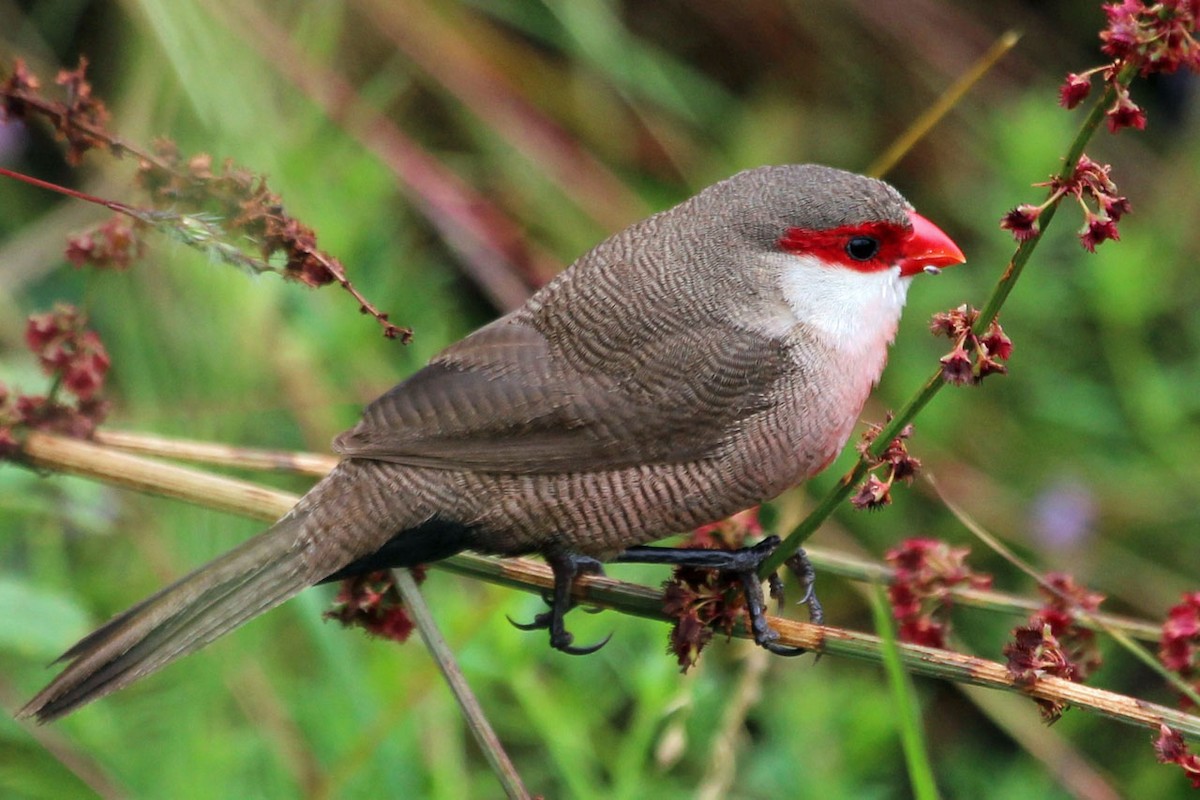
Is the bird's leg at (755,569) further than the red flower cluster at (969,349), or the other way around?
the bird's leg at (755,569)

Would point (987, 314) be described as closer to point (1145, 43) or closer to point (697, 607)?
point (1145, 43)

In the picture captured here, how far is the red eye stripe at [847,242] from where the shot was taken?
2852 millimetres

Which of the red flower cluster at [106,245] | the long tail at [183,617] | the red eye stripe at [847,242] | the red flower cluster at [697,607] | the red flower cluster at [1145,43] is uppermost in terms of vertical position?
the red flower cluster at [1145,43]

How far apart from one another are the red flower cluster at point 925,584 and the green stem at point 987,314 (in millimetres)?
449

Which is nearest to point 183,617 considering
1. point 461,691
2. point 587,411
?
point 461,691

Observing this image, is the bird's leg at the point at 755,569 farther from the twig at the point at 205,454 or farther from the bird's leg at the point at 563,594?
the twig at the point at 205,454

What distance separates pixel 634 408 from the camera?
2.77 m

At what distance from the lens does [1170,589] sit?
448 cm

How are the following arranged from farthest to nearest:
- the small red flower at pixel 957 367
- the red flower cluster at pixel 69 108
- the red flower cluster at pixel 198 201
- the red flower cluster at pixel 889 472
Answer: the red flower cluster at pixel 69 108 → the red flower cluster at pixel 198 201 → the red flower cluster at pixel 889 472 → the small red flower at pixel 957 367

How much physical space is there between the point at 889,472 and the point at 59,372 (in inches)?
64.3

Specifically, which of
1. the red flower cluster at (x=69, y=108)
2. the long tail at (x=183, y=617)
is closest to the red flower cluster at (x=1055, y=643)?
the long tail at (x=183, y=617)

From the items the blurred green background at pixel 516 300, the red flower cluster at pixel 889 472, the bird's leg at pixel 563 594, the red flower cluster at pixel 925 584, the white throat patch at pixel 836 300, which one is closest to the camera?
the red flower cluster at pixel 889 472

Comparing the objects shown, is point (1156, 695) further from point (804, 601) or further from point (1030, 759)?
point (804, 601)

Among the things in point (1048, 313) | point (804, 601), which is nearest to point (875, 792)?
point (804, 601)
